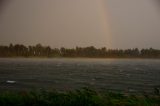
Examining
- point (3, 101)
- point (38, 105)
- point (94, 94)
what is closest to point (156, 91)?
point (94, 94)

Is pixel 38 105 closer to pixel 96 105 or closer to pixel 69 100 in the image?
pixel 69 100

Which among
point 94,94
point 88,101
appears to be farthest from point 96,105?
point 94,94

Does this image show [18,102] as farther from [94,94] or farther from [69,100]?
[94,94]

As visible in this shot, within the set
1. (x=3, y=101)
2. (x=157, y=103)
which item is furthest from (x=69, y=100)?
(x=157, y=103)

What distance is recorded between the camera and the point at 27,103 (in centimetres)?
1642

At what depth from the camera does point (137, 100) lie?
1678 centimetres

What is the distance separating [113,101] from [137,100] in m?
1.43

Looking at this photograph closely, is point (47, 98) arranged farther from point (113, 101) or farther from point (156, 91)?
point (156, 91)

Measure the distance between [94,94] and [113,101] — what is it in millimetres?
1424

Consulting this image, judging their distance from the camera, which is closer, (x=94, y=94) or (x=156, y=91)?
(x=94, y=94)

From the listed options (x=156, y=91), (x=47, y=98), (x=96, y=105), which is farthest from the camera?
(x=156, y=91)

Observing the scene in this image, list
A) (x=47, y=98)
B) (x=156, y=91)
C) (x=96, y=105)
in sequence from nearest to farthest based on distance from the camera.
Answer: (x=96, y=105) → (x=47, y=98) → (x=156, y=91)

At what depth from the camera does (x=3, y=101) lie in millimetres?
16453

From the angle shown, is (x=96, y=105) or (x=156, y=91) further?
(x=156, y=91)
